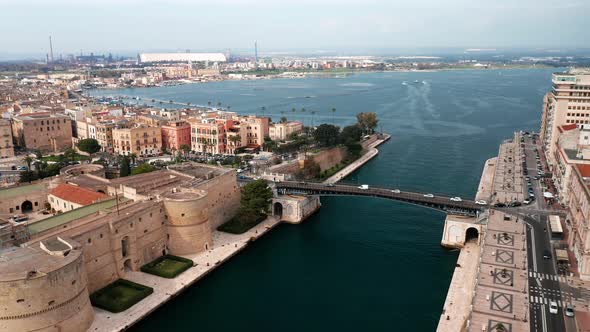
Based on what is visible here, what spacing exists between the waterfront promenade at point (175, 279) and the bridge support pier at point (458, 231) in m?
14.4

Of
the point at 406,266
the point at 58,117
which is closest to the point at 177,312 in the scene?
the point at 406,266

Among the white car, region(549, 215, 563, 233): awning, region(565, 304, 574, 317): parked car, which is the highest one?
region(549, 215, 563, 233): awning

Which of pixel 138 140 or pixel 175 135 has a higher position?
pixel 175 135

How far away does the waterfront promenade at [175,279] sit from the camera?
86.2 ft

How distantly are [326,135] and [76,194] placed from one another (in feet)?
107

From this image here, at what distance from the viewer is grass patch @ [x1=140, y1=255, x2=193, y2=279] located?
31500 mm

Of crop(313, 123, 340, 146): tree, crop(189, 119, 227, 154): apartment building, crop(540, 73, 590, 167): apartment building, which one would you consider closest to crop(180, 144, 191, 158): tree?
crop(189, 119, 227, 154): apartment building

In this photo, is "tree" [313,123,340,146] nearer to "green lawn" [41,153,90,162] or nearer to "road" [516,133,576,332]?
"road" [516,133,576,332]

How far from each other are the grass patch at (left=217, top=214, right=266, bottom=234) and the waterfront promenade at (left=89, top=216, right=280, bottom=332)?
0.49 metres

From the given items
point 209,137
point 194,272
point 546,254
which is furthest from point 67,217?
point 209,137

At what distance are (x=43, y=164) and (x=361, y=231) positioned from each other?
36390 millimetres

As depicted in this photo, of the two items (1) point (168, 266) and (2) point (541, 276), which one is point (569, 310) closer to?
(2) point (541, 276)

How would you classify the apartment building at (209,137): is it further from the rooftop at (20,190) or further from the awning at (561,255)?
the awning at (561,255)

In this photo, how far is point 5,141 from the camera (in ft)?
206
